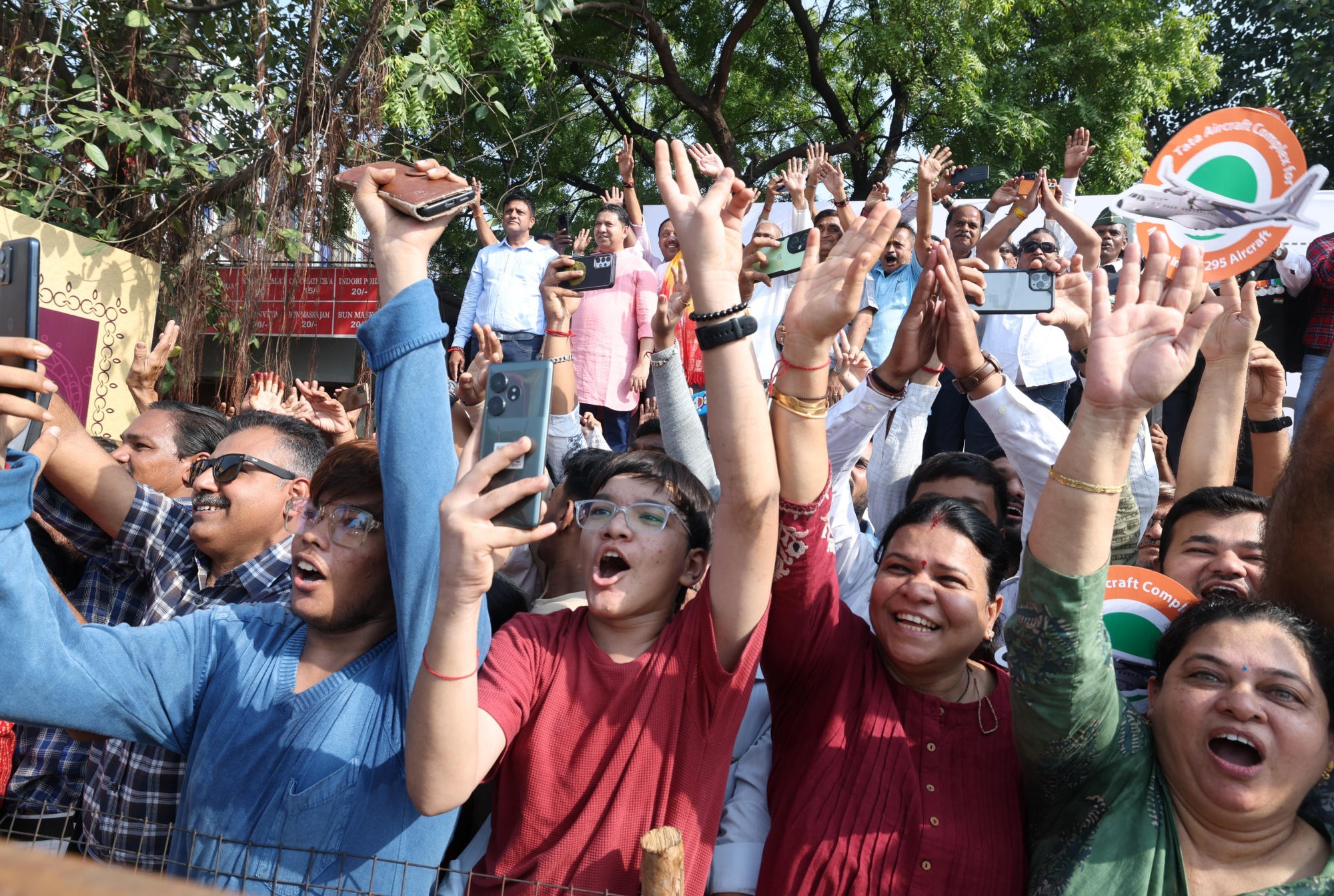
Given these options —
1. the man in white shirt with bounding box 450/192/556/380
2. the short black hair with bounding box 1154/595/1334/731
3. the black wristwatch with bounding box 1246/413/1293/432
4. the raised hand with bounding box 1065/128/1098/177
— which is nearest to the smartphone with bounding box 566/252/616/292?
the black wristwatch with bounding box 1246/413/1293/432

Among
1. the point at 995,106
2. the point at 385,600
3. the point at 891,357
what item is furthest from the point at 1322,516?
the point at 995,106

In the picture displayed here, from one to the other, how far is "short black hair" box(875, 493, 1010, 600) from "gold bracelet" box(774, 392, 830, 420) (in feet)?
1.28

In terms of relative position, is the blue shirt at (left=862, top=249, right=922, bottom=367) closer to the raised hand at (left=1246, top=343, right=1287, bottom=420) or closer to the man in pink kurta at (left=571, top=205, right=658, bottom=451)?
the man in pink kurta at (left=571, top=205, right=658, bottom=451)

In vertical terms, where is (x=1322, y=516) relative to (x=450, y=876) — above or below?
above

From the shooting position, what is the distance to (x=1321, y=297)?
5.22 metres

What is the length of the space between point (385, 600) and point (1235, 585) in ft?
6.76

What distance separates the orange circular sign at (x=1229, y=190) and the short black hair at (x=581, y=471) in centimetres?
212

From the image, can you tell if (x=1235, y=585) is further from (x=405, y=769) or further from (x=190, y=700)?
(x=190, y=700)

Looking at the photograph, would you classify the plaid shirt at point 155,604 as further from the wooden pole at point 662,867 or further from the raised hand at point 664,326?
the raised hand at point 664,326

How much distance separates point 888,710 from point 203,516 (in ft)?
5.76

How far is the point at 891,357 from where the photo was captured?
3029 mm

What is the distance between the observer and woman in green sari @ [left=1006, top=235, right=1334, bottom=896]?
1773 millimetres

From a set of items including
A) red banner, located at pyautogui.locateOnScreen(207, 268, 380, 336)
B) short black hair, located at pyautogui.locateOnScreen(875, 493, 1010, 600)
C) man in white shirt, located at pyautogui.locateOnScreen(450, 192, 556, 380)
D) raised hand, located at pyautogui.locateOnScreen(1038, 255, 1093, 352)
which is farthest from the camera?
man in white shirt, located at pyautogui.locateOnScreen(450, 192, 556, 380)

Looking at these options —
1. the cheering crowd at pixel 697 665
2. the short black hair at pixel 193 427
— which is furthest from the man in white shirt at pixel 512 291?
the cheering crowd at pixel 697 665
